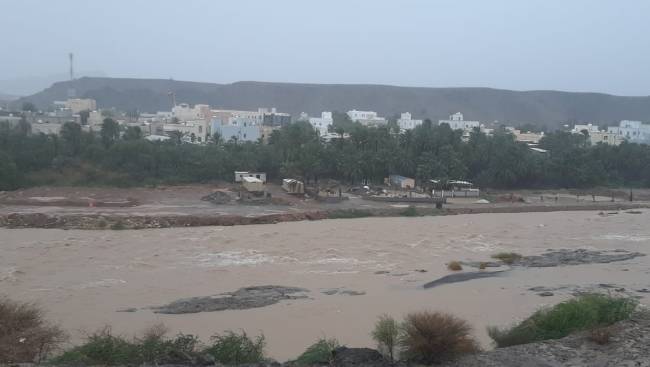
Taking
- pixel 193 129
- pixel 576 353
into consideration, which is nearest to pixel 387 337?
pixel 576 353

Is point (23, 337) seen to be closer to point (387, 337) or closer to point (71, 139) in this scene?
point (387, 337)

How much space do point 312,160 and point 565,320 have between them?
786 inches

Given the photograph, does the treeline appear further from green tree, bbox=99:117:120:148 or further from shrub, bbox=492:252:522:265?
shrub, bbox=492:252:522:265

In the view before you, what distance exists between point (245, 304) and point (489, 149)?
22.9 m

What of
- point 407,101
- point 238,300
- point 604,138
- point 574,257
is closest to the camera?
point 238,300

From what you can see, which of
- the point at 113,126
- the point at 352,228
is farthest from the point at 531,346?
the point at 113,126

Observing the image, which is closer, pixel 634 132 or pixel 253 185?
pixel 253 185

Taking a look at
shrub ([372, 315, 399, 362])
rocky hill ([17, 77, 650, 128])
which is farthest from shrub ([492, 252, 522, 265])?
rocky hill ([17, 77, 650, 128])

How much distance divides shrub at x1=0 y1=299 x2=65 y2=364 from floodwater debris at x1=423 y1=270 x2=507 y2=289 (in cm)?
695

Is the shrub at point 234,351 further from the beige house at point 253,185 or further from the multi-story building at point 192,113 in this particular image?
the multi-story building at point 192,113

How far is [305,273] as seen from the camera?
12844 mm

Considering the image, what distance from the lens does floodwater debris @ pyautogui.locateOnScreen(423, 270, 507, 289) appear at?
1194 cm

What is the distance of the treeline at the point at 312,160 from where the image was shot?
2612cm

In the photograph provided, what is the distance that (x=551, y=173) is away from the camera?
3017cm
